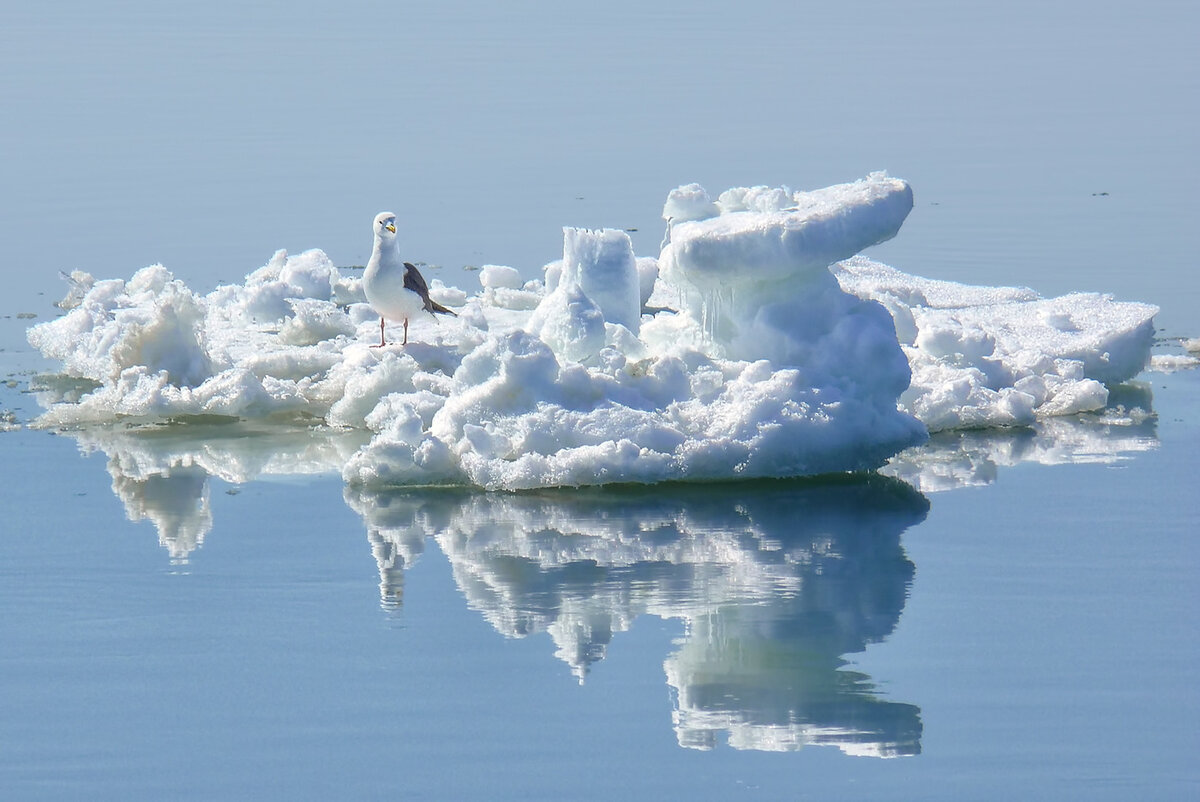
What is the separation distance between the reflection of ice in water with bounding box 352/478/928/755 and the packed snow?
20cm

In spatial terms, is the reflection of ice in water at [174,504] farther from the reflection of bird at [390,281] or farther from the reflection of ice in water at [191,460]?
the reflection of bird at [390,281]

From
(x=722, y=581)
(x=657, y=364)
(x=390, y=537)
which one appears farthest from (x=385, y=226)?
(x=722, y=581)

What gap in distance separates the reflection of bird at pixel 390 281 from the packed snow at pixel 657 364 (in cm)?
32

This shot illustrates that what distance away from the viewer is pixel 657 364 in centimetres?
721

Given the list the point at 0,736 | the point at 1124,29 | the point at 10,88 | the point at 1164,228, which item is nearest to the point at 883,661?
the point at 0,736

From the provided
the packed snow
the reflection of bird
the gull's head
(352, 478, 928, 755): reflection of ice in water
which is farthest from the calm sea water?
Answer: the gull's head

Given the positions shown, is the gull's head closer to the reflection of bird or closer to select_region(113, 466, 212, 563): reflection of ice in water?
the reflection of bird

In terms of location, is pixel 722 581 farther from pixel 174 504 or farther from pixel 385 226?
pixel 385 226

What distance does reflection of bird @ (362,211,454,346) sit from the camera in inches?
334

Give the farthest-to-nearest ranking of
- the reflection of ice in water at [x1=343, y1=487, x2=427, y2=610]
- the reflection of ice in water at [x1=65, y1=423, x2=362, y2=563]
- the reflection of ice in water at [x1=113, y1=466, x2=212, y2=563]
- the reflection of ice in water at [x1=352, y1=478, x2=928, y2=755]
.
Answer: the reflection of ice in water at [x1=65, y1=423, x2=362, y2=563] → the reflection of ice in water at [x1=113, y1=466, x2=212, y2=563] → the reflection of ice in water at [x1=343, y1=487, x2=427, y2=610] → the reflection of ice in water at [x1=352, y1=478, x2=928, y2=755]

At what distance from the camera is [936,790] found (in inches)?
171

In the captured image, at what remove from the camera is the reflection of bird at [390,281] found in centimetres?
848

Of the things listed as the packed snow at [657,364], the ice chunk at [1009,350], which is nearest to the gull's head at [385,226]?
the packed snow at [657,364]

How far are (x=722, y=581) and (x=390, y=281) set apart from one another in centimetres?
324
